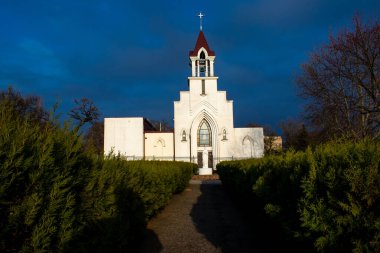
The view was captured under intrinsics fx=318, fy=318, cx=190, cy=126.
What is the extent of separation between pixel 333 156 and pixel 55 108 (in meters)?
4.03

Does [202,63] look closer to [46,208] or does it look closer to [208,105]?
[208,105]

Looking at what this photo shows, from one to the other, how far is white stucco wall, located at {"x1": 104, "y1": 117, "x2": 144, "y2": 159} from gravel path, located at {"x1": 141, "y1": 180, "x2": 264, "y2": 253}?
28589mm

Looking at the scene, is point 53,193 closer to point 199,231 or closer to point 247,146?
point 199,231

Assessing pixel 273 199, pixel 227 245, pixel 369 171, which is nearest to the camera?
pixel 369 171

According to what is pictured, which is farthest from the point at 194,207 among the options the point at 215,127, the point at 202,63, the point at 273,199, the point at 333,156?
the point at 202,63

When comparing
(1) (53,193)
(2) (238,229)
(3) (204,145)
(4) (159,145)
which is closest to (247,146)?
(3) (204,145)

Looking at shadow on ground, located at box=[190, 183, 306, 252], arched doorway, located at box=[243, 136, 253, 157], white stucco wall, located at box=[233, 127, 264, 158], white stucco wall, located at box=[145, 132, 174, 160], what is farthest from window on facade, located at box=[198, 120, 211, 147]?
shadow on ground, located at box=[190, 183, 306, 252]

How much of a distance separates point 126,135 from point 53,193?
38.9 meters

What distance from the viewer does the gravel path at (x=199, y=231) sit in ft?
24.5

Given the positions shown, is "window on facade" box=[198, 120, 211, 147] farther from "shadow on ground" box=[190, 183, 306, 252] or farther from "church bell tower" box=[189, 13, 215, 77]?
"shadow on ground" box=[190, 183, 306, 252]

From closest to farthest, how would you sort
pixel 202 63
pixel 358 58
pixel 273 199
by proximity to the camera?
1. pixel 273 199
2. pixel 358 58
3. pixel 202 63

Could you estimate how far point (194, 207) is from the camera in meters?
13.5

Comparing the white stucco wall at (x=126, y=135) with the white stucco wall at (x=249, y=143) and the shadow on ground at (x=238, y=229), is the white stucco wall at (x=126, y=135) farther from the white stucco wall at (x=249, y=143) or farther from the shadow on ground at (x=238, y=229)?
the shadow on ground at (x=238, y=229)

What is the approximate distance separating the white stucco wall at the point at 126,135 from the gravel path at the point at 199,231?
28.6 metres
